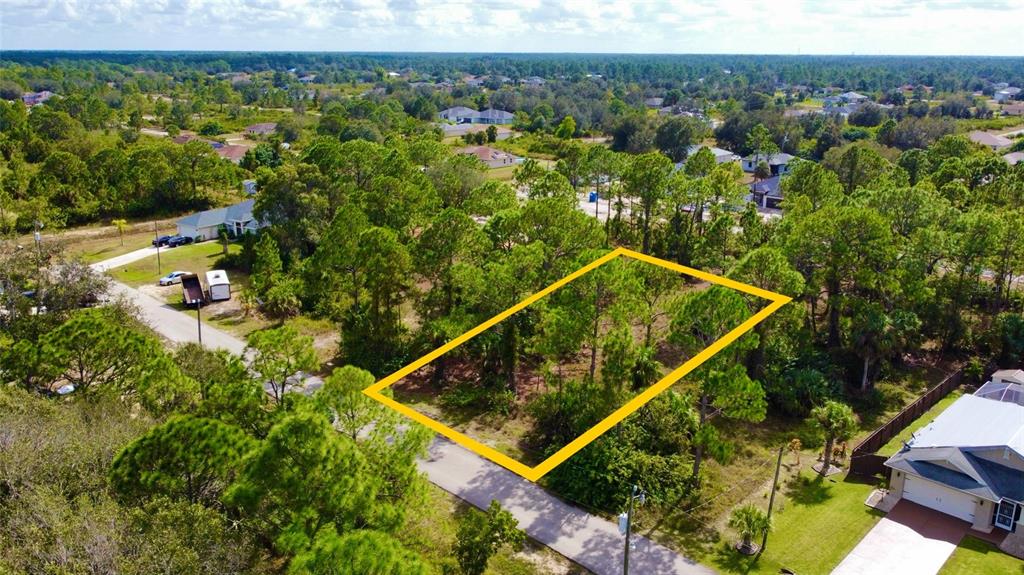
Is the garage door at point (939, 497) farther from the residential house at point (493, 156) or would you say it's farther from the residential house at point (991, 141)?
the residential house at point (991, 141)

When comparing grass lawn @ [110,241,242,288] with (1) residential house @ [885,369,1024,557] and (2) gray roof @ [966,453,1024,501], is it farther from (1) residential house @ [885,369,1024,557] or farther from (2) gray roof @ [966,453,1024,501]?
(2) gray roof @ [966,453,1024,501]

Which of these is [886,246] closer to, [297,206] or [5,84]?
[297,206]

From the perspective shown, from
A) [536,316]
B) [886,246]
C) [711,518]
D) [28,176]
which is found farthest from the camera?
[28,176]

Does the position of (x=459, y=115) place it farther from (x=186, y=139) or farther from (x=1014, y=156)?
(x=1014, y=156)

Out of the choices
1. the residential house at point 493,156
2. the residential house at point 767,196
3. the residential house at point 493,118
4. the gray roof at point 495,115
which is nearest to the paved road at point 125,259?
the residential house at point 493,156

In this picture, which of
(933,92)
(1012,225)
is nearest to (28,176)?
(1012,225)
